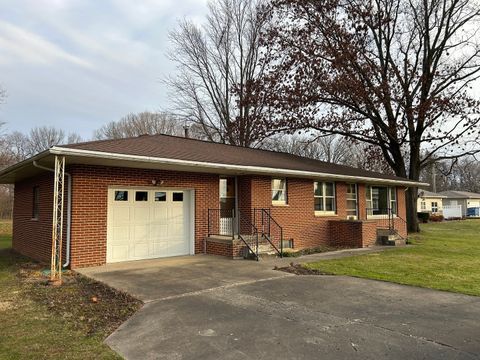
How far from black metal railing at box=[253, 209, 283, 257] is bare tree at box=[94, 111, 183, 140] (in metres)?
28.6

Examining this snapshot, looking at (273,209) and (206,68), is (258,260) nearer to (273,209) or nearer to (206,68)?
(273,209)

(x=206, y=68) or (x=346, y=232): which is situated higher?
(x=206, y=68)

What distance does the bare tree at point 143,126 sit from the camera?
4134 centimetres

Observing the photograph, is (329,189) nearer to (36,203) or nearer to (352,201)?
(352,201)

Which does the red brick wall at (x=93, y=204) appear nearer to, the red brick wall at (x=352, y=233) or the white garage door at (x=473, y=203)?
Answer: the red brick wall at (x=352, y=233)

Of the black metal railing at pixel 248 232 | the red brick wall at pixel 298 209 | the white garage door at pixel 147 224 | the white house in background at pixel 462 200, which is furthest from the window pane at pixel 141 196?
the white house in background at pixel 462 200

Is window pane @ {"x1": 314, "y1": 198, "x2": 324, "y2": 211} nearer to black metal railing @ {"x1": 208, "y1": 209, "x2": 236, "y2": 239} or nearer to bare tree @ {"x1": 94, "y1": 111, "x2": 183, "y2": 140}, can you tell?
black metal railing @ {"x1": 208, "y1": 209, "x2": 236, "y2": 239}

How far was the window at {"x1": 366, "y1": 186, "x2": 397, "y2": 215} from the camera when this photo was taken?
1809 centimetres

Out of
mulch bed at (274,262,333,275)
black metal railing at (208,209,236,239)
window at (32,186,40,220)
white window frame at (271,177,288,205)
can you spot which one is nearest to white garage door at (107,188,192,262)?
black metal railing at (208,209,236,239)

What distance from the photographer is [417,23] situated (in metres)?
23.2

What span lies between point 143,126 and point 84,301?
1473 inches

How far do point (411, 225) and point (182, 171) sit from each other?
643 inches

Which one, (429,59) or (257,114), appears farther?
(257,114)

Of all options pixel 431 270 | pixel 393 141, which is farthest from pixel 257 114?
pixel 431 270
